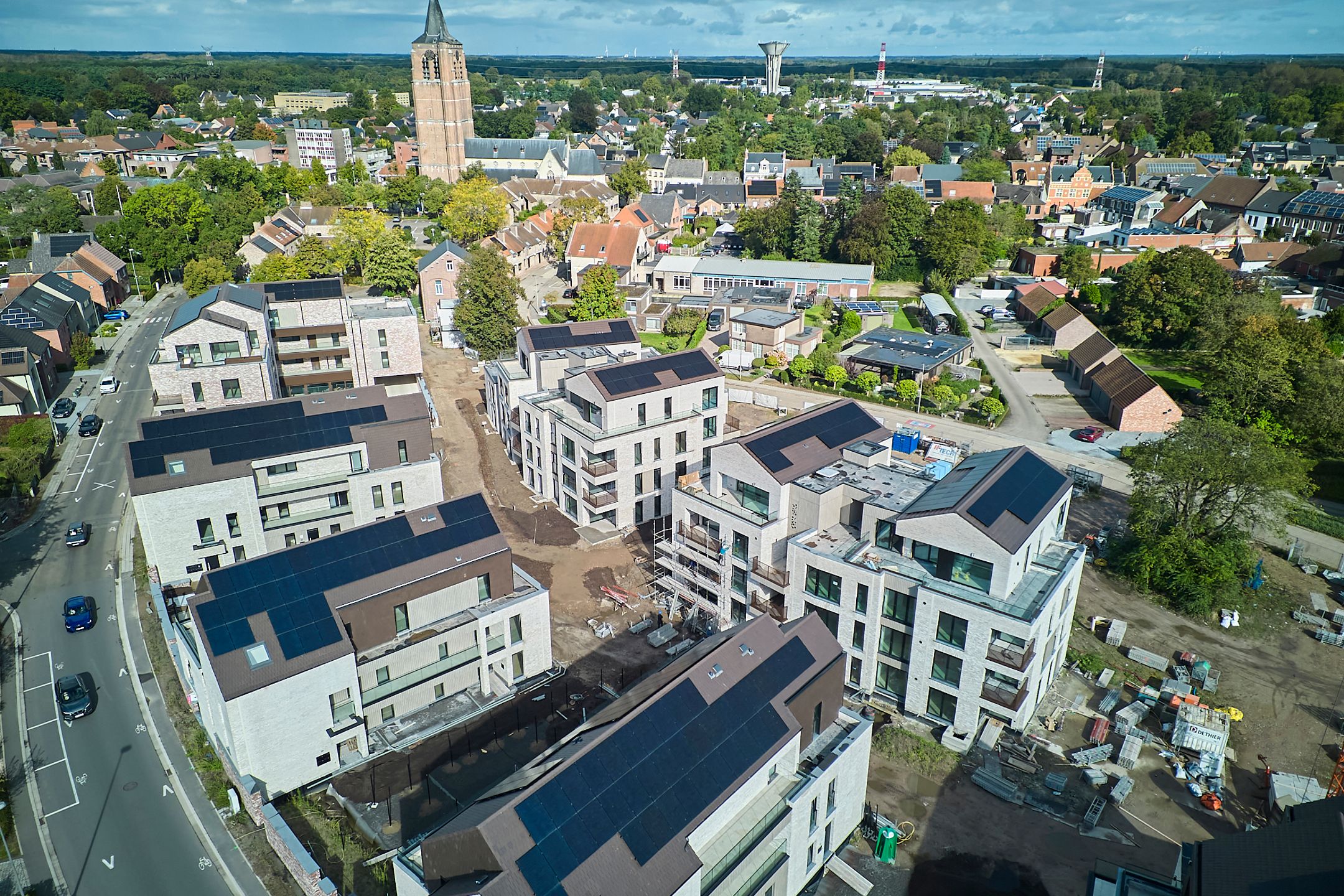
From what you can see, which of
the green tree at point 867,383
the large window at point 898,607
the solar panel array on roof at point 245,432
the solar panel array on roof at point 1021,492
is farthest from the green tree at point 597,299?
the large window at point 898,607

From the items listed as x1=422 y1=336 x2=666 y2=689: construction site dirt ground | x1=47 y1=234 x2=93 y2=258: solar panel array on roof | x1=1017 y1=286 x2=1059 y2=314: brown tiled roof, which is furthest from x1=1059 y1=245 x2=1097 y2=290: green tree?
x1=47 y1=234 x2=93 y2=258: solar panel array on roof

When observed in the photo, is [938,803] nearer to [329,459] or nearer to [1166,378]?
[329,459]

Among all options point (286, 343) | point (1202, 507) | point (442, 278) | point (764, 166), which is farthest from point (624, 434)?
A: point (764, 166)

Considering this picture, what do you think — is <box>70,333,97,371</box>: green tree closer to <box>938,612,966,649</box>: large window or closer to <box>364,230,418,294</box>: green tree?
<box>364,230,418,294</box>: green tree

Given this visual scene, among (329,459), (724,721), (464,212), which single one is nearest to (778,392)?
(329,459)

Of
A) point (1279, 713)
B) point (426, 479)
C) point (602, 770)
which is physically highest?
point (602, 770)

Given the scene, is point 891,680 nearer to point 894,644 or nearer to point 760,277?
point 894,644

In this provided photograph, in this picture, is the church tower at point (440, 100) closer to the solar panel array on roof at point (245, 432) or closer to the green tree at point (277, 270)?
the green tree at point (277, 270)
